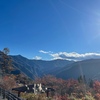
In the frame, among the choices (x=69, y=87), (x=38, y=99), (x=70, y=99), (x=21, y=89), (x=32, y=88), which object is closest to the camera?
(x=38, y=99)

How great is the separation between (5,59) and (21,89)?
2426 inches

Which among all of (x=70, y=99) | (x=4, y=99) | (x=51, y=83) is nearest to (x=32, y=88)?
(x=70, y=99)

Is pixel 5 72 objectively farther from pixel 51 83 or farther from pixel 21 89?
pixel 21 89

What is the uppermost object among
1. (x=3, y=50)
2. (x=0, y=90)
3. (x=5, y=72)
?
Result: (x=3, y=50)

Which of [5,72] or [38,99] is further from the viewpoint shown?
[5,72]

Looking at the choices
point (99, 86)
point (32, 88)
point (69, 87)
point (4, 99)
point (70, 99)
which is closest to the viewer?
point (4, 99)

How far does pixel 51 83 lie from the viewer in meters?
108

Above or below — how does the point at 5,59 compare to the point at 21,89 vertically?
above

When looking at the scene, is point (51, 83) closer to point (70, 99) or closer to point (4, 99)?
point (70, 99)

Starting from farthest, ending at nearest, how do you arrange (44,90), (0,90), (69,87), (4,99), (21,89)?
(69,87) < (44,90) < (21,89) < (0,90) < (4,99)

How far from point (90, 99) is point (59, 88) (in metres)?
64.5

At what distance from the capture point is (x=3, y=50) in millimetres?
92375

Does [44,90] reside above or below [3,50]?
below

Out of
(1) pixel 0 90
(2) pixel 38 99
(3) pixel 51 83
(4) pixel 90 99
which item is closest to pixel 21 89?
(1) pixel 0 90
